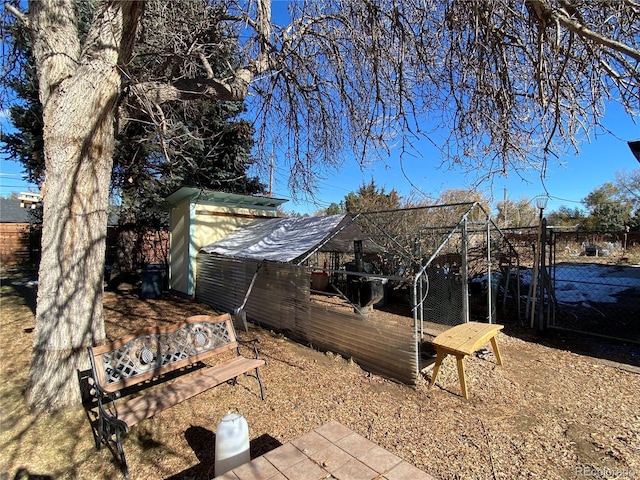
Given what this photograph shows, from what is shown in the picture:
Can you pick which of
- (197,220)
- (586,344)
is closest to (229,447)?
(586,344)

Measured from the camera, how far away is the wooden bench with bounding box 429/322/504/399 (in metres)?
4.12

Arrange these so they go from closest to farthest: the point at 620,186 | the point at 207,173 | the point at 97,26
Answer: the point at 97,26 → the point at 207,173 → the point at 620,186

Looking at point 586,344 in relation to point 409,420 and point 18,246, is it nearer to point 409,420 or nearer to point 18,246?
point 409,420

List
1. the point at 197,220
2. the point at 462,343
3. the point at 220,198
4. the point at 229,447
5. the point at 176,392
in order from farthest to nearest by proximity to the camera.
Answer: the point at 220,198, the point at 197,220, the point at 462,343, the point at 176,392, the point at 229,447

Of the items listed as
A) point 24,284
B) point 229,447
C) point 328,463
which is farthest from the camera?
point 24,284

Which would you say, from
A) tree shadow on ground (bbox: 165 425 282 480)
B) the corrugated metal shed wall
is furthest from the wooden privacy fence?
tree shadow on ground (bbox: 165 425 282 480)

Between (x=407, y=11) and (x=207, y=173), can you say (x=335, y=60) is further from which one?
(x=207, y=173)

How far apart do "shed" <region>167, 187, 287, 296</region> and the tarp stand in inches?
33.5

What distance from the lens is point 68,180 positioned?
12.1 feet

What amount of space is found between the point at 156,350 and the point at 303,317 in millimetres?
2831

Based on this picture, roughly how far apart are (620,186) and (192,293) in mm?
44872

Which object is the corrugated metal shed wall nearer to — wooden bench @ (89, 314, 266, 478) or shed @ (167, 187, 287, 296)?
shed @ (167, 187, 287, 296)

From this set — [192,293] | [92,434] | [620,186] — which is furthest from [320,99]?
[620,186]

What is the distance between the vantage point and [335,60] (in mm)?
5328
